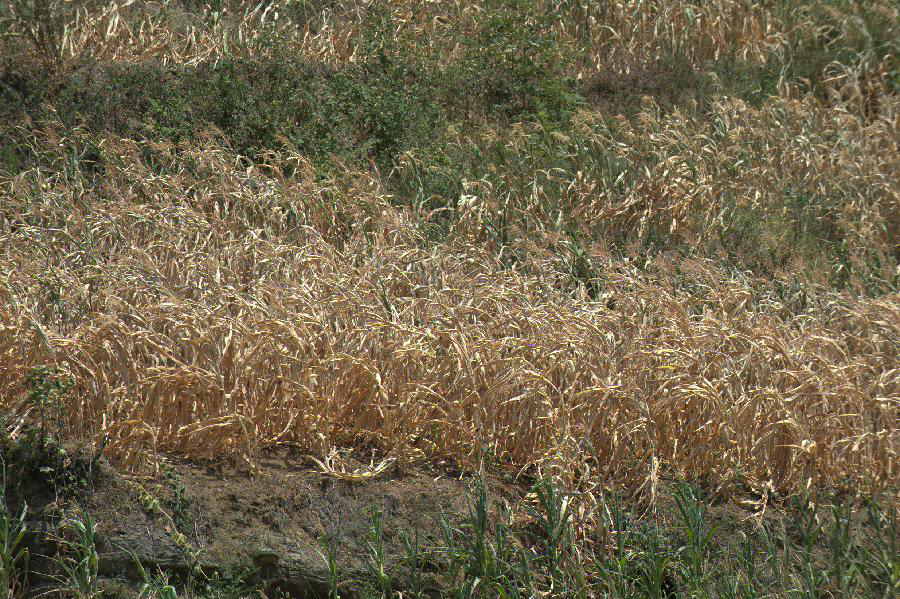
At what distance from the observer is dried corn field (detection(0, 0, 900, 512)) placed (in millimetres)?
4691

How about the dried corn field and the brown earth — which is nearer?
the brown earth

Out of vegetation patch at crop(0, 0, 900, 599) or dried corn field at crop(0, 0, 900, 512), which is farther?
dried corn field at crop(0, 0, 900, 512)

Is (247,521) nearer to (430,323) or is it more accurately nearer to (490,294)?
(430,323)

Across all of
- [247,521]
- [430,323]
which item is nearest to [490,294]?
[430,323]

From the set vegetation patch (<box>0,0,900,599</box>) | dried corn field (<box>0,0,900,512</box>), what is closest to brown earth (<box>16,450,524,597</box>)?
vegetation patch (<box>0,0,900,599</box>)

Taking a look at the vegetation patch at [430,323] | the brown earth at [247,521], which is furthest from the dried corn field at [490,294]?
the brown earth at [247,521]

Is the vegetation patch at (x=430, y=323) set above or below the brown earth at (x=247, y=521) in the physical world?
above

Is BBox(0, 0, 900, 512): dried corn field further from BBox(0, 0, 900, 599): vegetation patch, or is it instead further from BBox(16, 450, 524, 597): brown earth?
BBox(16, 450, 524, 597): brown earth

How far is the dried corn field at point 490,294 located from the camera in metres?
4.69

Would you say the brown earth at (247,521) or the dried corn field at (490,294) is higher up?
the dried corn field at (490,294)

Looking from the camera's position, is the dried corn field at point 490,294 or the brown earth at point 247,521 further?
the dried corn field at point 490,294

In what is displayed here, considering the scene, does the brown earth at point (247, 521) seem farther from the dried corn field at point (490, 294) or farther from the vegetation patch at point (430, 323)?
the dried corn field at point (490, 294)

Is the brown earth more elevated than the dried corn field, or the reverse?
the dried corn field

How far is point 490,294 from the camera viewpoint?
5.36 metres
